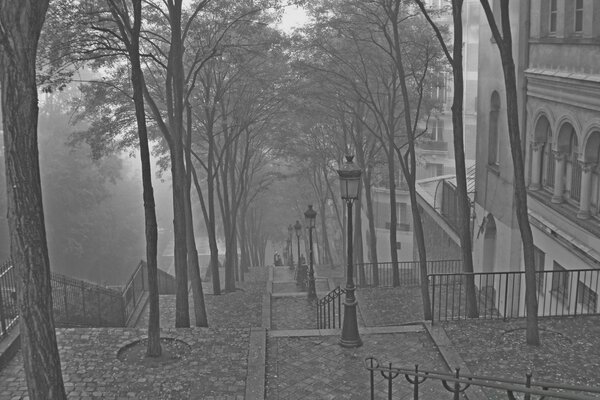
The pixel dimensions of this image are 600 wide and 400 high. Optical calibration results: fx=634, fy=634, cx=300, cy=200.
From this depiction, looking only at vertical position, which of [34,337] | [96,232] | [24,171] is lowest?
[96,232]

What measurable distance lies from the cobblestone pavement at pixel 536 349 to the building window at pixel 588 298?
1.46 metres

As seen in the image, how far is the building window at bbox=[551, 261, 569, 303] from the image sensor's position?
15.1 m

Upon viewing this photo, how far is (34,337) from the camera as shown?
23.1 feet

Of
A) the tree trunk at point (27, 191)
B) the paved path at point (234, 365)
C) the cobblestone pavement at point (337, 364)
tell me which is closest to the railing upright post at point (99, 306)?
the paved path at point (234, 365)

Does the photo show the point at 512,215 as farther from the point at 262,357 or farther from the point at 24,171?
the point at 24,171

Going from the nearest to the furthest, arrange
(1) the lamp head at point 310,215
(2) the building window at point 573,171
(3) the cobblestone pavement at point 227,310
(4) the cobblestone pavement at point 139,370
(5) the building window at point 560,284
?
(4) the cobblestone pavement at point 139,370
(5) the building window at point 560,284
(2) the building window at point 573,171
(3) the cobblestone pavement at point 227,310
(1) the lamp head at point 310,215

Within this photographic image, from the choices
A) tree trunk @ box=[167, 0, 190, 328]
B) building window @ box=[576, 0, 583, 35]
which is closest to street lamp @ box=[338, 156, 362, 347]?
tree trunk @ box=[167, 0, 190, 328]

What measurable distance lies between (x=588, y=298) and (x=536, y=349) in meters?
3.71

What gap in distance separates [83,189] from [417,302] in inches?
1253

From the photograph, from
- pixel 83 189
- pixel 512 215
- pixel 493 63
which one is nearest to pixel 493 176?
pixel 512 215

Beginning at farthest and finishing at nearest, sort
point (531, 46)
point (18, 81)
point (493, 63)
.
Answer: point (493, 63) → point (531, 46) → point (18, 81)

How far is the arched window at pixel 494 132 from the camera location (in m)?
20.4

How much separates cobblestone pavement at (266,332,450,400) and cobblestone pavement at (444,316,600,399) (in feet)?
2.23

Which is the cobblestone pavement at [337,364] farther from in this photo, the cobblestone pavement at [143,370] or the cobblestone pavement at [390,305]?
the cobblestone pavement at [390,305]
